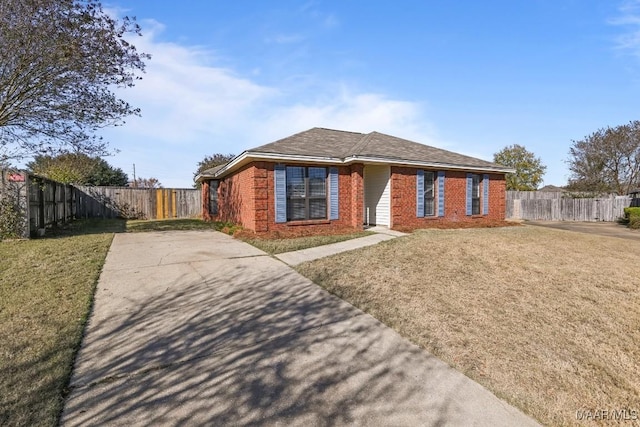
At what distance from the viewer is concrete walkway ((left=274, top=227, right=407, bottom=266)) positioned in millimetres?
7273

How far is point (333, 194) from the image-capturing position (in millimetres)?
11719

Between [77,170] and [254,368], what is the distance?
1270 inches

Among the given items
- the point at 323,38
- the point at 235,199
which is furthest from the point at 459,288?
the point at 235,199

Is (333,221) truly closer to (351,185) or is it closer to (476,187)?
(351,185)

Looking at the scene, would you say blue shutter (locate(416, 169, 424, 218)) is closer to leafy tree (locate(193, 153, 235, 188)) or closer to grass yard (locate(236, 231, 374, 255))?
grass yard (locate(236, 231, 374, 255))

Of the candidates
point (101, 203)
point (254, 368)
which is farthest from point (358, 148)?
point (101, 203)

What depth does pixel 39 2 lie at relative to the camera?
27.9ft

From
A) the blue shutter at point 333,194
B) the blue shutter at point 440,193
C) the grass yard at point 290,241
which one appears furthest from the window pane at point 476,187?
the blue shutter at point 333,194

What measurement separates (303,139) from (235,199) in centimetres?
397

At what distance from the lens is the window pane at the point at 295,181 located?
36.4 feet

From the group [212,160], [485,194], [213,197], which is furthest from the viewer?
[212,160]

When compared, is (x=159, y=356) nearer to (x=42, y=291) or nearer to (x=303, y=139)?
(x=42, y=291)

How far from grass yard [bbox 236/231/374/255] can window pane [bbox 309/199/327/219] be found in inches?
50.5

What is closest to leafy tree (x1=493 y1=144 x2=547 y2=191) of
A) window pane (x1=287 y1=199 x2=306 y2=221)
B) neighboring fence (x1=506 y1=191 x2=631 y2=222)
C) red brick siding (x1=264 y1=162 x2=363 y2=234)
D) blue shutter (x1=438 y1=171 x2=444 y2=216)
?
neighboring fence (x1=506 y1=191 x2=631 y2=222)
